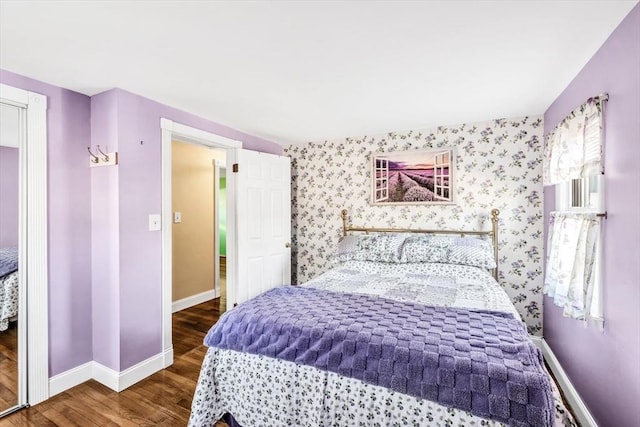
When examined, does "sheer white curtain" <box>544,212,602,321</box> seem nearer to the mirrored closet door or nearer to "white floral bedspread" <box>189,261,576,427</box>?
"white floral bedspread" <box>189,261,576,427</box>

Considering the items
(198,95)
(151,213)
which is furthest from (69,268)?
(198,95)

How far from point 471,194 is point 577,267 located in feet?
4.76

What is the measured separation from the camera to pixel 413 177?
11.3 ft

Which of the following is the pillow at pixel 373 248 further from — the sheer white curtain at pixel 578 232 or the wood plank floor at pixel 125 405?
the wood plank floor at pixel 125 405

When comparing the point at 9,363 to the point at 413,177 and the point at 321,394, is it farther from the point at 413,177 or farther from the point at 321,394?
the point at 413,177

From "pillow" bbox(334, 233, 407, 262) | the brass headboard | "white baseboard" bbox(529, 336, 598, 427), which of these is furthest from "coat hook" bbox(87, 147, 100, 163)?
"white baseboard" bbox(529, 336, 598, 427)

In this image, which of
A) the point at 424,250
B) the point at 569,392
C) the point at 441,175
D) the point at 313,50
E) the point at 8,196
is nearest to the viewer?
the point at 313,50

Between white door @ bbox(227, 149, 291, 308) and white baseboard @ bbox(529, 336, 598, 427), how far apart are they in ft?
8.96

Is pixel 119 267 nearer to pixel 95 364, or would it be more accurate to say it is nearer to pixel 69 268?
pixel 69 268

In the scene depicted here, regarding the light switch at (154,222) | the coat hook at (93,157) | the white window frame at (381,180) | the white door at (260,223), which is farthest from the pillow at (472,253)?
the coat hook at (93,157)

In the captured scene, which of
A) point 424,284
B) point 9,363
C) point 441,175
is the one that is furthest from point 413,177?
point 9,363

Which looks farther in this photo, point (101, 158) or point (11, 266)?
point (101, 158)

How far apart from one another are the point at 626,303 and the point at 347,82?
2.02m

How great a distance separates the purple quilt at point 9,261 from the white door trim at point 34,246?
1.4 inches
